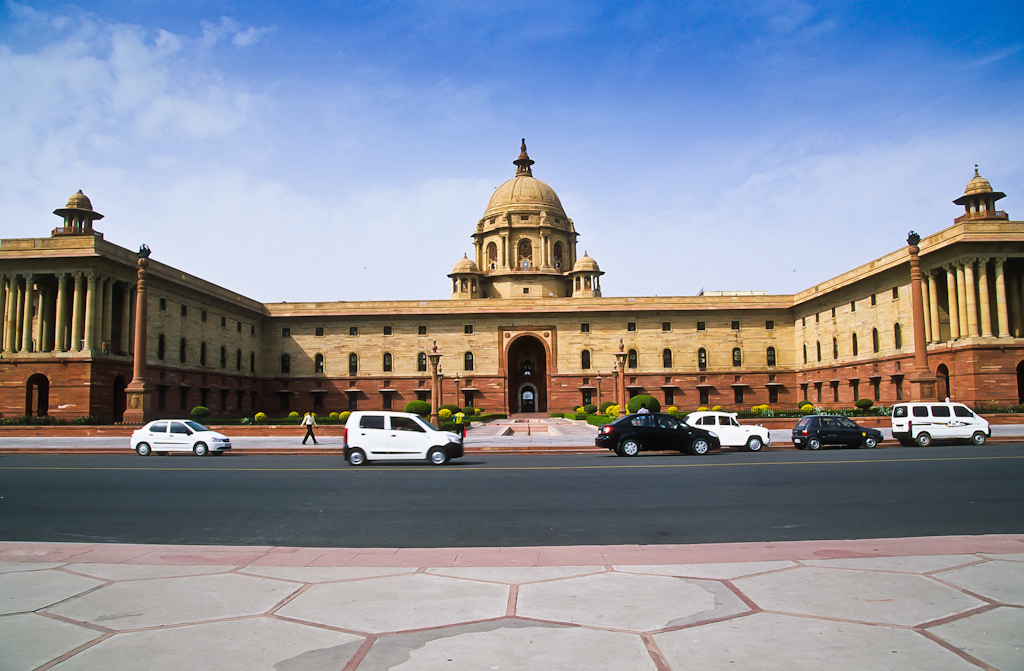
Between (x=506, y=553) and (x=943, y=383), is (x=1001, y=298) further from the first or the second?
(x=506, y=553)

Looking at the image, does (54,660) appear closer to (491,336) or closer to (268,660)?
(268,660)

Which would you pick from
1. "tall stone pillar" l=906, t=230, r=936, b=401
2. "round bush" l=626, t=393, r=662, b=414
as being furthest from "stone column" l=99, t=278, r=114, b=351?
"tall stone pillar" l=906, t=230, r=936, b=401

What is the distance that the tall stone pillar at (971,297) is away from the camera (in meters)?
40.5

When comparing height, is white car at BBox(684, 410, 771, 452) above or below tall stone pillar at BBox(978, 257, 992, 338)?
below

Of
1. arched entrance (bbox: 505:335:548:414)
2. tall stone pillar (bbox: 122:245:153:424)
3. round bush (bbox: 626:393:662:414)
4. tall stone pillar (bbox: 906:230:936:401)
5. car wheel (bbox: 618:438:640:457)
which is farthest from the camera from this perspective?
arched entrance (bbox: 505:335:548:414)

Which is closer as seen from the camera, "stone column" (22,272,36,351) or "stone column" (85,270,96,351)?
"stone column" (85,270,96,351)

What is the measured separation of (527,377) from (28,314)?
1587 inches

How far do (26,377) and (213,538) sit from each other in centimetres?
4126

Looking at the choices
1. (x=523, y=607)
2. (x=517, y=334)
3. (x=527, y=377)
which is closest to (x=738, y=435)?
(x=523, y=607)

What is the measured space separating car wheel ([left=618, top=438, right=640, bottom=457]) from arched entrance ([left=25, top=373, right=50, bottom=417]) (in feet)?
117

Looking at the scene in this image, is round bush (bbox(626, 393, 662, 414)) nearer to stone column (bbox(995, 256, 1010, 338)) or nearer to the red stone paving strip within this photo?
stone column (bbox(995, 256, 1010, 338))

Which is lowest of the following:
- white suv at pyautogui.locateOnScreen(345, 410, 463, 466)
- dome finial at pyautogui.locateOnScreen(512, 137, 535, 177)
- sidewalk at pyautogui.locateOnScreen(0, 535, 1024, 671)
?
sidewalk at pyautogui.locateOnScreen(0, 535, 1024, 671)

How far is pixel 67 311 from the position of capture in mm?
42812

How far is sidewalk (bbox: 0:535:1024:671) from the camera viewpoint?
4.14 meters
